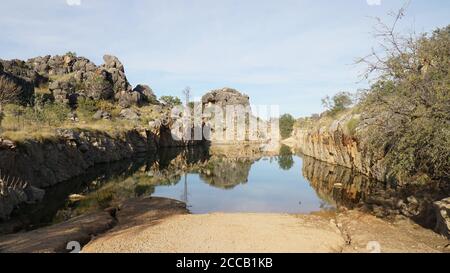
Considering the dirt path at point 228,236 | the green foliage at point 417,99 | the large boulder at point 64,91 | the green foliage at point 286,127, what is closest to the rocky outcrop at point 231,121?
the green foliage at point 286,127

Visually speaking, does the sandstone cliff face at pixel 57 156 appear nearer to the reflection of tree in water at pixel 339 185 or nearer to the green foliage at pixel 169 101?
the reflection of tree in water at pixel 339 185

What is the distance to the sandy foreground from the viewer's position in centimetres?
1195

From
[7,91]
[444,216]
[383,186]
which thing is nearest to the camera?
[444,216]

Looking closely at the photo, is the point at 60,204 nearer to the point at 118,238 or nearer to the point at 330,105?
the point at 118,238

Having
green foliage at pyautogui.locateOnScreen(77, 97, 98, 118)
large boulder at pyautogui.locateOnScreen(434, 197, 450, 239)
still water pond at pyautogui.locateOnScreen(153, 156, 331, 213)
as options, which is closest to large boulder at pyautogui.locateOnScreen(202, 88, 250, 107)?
green foliage at pyautogui.locateOnScreen(77, 97, 98, 118)

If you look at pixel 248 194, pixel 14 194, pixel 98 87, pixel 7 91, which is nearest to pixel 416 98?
pixel 248 194

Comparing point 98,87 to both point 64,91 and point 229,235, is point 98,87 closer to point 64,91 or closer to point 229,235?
point 64,91

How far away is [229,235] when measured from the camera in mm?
13391

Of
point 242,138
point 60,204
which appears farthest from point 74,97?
point 60,204

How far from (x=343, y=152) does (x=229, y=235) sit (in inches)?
1220

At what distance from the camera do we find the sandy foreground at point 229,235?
39.2 feet

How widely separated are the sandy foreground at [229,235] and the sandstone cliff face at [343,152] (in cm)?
1208

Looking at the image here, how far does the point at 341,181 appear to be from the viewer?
31750 mm
